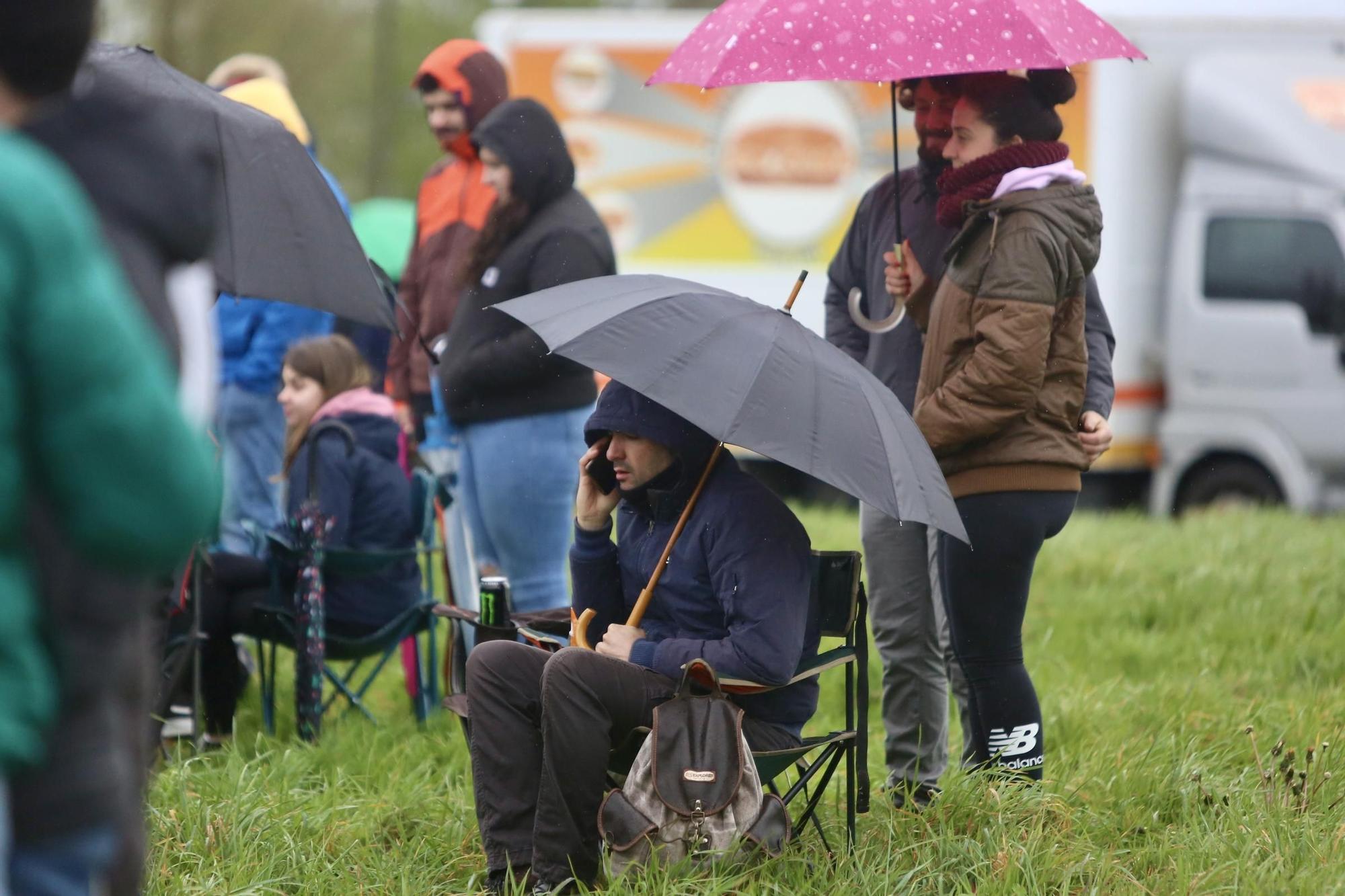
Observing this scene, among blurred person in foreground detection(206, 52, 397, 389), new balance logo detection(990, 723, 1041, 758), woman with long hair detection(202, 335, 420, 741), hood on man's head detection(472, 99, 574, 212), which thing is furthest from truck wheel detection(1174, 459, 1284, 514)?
new balance logo detection(990, 723, 1041, 758)

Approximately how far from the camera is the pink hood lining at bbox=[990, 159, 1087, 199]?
12.0ft

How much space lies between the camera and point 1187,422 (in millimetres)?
10719

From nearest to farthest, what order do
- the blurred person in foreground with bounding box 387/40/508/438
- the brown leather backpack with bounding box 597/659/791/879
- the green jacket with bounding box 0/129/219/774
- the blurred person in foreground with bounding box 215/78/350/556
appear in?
the green jacket with bounding box 0/129/219/774
the brown leather backpack with bounding box 597/659/791/879
the blurred person in foreground with bounding box 387/40/508/438
the blurred person in foreground with bounding box 215/78/350/556

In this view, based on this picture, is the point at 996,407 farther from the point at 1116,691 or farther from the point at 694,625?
the point at 1116,691

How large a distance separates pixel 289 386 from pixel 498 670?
7.32 ft

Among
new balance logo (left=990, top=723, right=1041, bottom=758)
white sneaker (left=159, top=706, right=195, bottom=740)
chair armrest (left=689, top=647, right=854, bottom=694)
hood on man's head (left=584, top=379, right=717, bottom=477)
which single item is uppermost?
hood on man's head (left=584, top=379, right=717, bottom=477)

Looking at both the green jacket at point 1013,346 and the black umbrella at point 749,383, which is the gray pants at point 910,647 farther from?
the black umbrella at point 749,383

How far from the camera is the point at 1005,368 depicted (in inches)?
140

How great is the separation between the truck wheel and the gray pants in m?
7.06

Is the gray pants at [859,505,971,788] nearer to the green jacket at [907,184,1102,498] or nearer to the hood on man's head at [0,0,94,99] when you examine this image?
the green jacket at [907,184,1102,498]

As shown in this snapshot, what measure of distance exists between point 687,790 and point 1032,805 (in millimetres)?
971

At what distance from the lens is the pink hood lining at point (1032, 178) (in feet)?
12.0

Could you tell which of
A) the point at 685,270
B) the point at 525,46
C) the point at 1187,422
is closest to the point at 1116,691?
the point at 1187,422

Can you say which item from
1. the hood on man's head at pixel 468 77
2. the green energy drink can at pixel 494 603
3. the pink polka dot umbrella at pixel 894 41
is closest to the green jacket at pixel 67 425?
the green energy drink can at pixel 494 603
